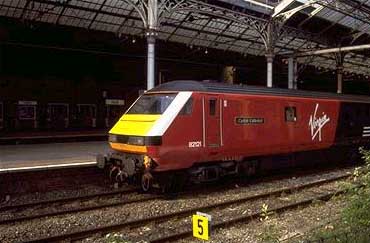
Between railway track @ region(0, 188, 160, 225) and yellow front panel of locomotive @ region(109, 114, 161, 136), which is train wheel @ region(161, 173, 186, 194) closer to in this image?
railway track @ region(0, 188, 160, 225)

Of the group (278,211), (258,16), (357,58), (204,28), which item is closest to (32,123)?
(204,28)

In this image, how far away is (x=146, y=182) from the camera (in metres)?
13.2

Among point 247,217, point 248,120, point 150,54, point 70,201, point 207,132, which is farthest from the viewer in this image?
point 150,54

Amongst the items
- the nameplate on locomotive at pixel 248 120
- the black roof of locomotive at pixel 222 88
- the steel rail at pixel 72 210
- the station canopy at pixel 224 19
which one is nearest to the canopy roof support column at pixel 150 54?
the station canopy at pixel 224 19

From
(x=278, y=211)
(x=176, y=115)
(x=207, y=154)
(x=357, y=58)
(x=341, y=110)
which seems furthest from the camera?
(x=357, y=58)

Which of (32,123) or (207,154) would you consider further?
(32,123)

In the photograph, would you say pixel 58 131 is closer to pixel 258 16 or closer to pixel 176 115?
pixel 258 16

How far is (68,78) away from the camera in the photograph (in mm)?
32031

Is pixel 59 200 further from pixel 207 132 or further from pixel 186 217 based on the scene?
pixel 207 132

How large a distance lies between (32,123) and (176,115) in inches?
822

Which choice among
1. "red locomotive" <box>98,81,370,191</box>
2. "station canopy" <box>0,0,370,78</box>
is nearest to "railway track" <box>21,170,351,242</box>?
"red locomotive" <box>98,81,370,191</box>

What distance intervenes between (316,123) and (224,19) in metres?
12.6

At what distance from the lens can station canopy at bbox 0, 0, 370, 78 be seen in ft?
80.7

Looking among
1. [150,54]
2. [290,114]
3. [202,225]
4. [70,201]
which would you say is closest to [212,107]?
[290,114]
